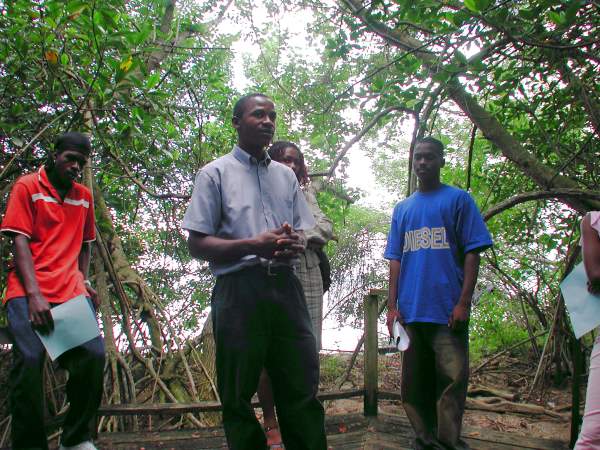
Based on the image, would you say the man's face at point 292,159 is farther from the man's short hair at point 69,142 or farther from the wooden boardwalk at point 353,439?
the wooden boardwalk at point 353,439

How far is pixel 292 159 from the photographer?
2.93m

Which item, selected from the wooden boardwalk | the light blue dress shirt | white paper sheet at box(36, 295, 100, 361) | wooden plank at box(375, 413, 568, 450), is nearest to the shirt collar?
white paper sheet at box(36, 295, 100, 361)

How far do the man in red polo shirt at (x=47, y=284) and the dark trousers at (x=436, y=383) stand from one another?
5.36 ft

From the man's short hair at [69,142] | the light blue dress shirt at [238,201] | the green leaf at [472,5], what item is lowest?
the light blue dress shirt at [238,201]

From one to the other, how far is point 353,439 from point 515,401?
2245 millimetres

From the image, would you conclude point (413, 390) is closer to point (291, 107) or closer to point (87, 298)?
point (87, 298)

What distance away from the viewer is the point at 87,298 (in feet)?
8.36

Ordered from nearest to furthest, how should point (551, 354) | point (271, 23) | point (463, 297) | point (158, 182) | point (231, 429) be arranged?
1. point (231, 429)
2. point (463, 297)
3. point (551, 354)
4. point (158, 182)
5. point (271, 23)

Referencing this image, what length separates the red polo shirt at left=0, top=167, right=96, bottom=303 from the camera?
2.34 m

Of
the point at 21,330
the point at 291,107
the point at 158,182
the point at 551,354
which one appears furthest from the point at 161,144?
the point at 551,354

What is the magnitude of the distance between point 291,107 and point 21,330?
556cm

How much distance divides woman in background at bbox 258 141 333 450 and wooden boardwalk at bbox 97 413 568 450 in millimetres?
374

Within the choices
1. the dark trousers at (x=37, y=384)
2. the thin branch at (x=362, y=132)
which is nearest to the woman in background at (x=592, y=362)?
the thin branch at (x=362, y=132)

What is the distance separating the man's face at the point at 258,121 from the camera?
2080 mm
